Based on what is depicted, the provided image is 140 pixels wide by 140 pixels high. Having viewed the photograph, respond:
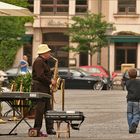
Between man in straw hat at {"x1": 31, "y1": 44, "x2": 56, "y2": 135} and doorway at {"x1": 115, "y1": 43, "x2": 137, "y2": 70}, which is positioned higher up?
man in straw hat at {"x1": 31, "y1": 44, "x2": 56, "y2": 135}

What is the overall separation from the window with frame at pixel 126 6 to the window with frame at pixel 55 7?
4150mm

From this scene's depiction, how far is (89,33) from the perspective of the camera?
55.5m

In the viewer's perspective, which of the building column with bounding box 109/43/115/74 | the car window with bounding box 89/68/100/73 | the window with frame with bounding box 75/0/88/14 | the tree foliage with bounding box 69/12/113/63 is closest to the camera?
the car window with bounding box 89/68/100/73

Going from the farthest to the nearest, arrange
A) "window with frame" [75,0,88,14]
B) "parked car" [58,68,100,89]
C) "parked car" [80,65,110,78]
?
"window with frame" [75,0,88,14] → "parked car" [80,65,110,78] → "parked car" [58,68,100,89]

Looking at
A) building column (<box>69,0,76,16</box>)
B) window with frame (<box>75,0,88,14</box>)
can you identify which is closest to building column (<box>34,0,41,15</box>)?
building column (<box>69,0,76,16</box>)

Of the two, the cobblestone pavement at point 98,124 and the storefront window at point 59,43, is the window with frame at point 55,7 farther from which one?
the cobblestone pavement at point 98,124

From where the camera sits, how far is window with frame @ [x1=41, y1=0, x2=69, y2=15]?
60281mm

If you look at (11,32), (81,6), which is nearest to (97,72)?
(11,32)

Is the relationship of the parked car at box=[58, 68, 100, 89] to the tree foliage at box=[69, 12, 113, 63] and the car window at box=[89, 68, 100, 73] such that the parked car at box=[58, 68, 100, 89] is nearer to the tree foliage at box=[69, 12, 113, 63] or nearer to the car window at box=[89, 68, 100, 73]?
the car window at box=[89, 68, 100, 73]

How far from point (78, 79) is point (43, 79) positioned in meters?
28.6

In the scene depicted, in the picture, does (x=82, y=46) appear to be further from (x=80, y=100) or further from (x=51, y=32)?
(x=80, y=100)

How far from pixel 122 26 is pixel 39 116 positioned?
44.8 metres

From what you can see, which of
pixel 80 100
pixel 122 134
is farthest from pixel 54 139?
pixel 80 100

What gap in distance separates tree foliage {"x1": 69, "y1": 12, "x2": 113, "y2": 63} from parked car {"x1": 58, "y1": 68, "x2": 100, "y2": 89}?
38.3ft
